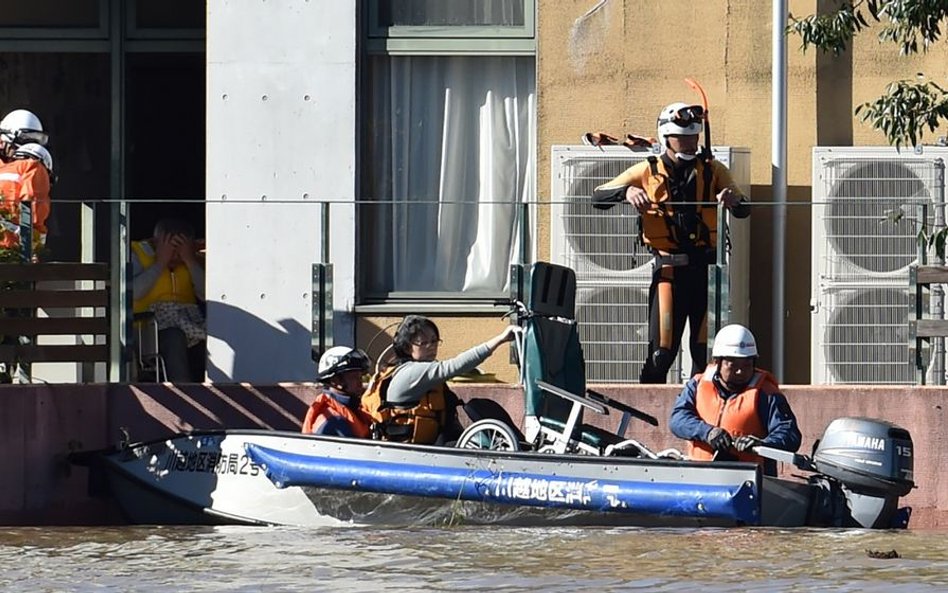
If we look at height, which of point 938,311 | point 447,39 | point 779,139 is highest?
point 447,39

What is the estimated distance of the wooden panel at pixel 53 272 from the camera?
1391 cm

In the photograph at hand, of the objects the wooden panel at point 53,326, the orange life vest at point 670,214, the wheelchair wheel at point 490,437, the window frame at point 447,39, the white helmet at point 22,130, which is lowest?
the wheelchair wheel at point 490,437

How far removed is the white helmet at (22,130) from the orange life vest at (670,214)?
13.5ft

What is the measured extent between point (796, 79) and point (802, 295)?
5.19 ft

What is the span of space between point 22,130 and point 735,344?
5.17 meters

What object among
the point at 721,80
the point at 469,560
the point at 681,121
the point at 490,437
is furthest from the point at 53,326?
the point at 721,80

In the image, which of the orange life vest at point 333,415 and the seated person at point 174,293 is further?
the seated person at point 174,293

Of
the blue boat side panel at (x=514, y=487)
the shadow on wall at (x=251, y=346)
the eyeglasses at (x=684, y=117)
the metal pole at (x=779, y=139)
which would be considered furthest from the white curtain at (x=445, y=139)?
the blue boat side panel at (x=514, y=487)

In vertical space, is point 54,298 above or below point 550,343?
above

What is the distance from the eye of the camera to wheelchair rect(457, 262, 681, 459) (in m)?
13.1

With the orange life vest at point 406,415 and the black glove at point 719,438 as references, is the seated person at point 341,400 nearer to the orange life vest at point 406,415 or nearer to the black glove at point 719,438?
the orange life vest at point 406,415

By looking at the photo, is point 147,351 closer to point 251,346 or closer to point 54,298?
point 54,298

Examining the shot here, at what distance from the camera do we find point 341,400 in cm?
1359

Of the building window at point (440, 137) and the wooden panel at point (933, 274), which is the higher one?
the building window at point (440, 137)
